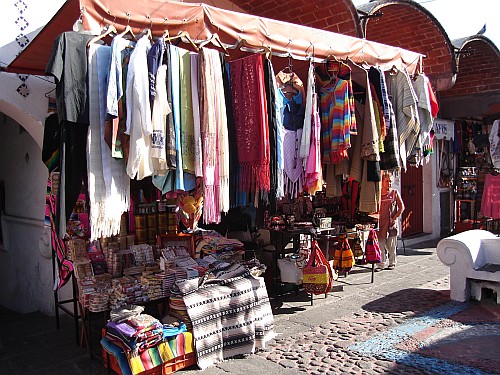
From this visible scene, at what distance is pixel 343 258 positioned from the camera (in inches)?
259

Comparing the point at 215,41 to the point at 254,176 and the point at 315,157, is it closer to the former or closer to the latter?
the point at 254,176

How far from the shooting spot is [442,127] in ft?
36.4

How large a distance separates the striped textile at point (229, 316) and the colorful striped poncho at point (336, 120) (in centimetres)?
154

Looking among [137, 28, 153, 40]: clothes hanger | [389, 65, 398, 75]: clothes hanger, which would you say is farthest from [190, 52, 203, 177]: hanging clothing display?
[389, 65, 398, 75]: clothes hanger

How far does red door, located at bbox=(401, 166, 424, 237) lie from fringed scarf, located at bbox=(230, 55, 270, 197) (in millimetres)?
7200

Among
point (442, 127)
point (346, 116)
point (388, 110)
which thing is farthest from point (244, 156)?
point (442, 127)

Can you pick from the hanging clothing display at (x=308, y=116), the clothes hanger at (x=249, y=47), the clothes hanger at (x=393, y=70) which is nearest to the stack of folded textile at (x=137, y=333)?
the hanging clothing display at (x=308, y=116)

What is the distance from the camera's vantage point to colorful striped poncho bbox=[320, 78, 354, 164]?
462 centimetres

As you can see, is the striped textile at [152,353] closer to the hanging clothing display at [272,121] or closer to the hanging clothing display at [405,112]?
the hanging clothing display at [272,121]

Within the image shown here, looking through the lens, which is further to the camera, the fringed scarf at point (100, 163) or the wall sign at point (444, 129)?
the wall sign at point (444, 129)

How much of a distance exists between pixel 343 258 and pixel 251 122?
3239 millimetres

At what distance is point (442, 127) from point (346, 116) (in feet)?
24.5

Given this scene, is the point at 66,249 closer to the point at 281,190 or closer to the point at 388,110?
the point at 281,190

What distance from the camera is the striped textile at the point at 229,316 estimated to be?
4156 millimetres
